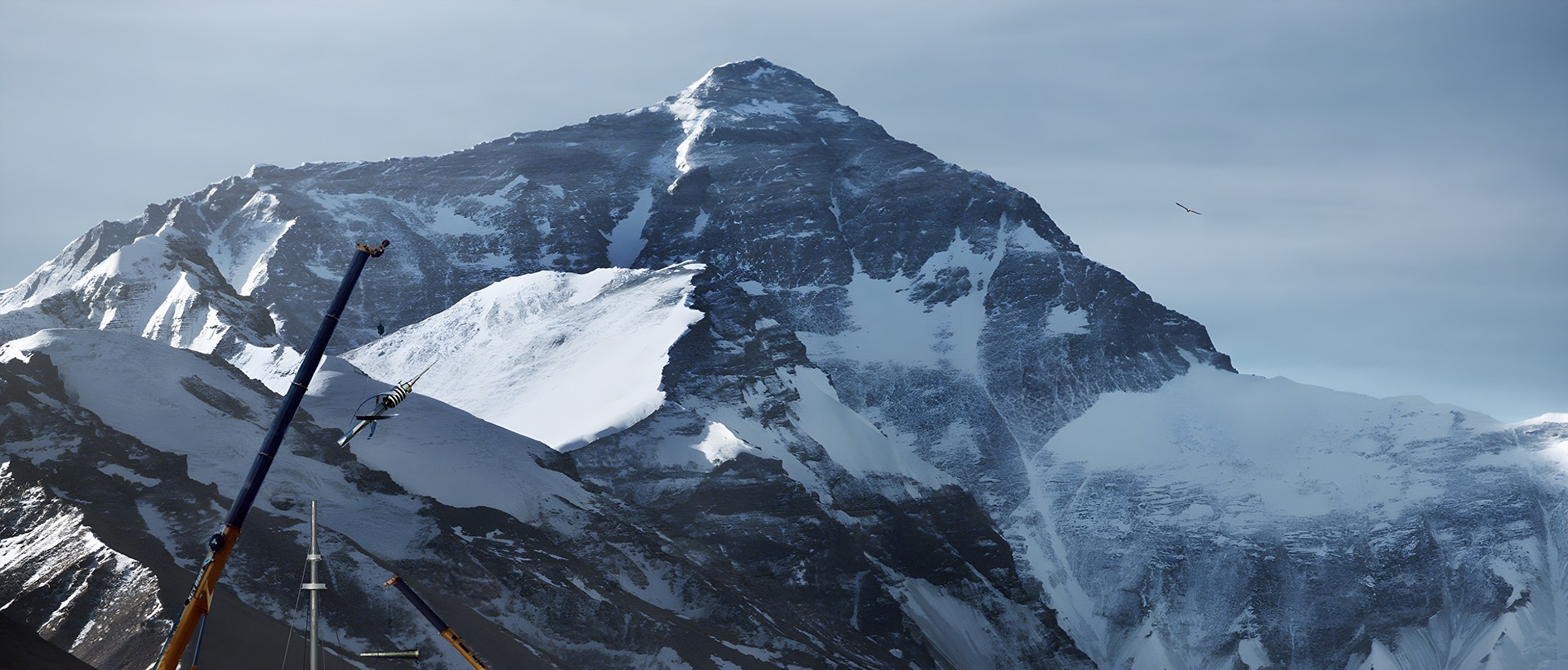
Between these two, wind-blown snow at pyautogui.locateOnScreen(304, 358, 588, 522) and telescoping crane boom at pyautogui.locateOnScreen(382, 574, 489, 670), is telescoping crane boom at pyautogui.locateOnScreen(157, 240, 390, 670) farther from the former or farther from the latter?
wind-blown snow at pyautogui.locateOnScreen(304, 358, 588, 522)

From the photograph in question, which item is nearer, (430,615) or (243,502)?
(243,502)

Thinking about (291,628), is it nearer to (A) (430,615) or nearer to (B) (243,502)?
(A) (430,615)

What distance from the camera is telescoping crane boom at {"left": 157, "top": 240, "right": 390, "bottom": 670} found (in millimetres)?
55594

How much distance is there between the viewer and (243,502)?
57.0m

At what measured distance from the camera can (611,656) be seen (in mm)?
150500

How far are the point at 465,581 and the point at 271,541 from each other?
743 inches

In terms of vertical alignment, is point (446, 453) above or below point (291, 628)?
above

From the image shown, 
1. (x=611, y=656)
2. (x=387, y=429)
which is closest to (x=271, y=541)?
(x=611, y=656)

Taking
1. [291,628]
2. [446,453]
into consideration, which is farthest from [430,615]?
[446,453]

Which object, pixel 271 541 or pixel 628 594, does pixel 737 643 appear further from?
pixel 271 541

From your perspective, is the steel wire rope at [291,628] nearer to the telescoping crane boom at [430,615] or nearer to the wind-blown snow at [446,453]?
the wind-blown snow at [446,453]

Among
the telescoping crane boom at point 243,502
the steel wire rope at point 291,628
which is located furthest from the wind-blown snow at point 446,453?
the telescoping crane boom at point 243,502

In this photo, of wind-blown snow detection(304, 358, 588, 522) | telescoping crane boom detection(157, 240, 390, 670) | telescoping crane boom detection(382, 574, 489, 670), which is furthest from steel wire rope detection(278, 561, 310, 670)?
telescoping crane boom detection(157, 240, 390, 670)

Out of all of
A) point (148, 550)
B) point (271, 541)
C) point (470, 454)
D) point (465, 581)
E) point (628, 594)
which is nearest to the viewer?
point (148, 550)
